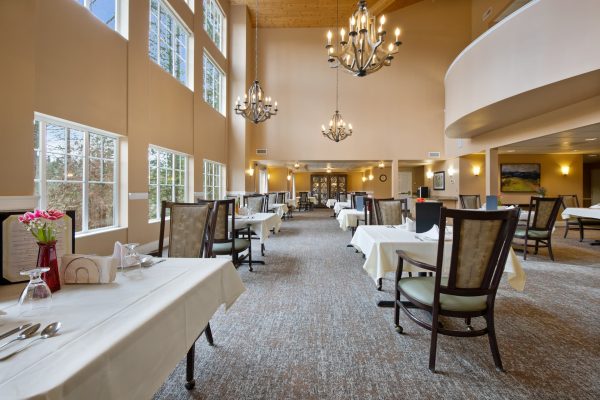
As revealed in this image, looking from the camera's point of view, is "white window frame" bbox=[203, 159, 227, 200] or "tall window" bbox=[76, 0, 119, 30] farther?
"white window frame" bbox=[203, 159, 227, 200]

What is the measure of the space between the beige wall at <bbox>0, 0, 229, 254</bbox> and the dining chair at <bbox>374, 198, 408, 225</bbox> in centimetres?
379

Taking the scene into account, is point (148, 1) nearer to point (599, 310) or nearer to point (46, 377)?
point (46, 377)

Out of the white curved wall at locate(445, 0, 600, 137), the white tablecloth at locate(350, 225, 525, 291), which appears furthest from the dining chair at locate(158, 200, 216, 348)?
the white curved wall at locate(445, 0, 600, 137)

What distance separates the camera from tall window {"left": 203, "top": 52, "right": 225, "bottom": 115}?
25.2 feet

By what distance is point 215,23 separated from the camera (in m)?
8.37

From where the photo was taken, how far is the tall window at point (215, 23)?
7.60 meters

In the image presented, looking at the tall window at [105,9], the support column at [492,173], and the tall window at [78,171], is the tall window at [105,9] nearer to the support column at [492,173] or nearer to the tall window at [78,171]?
the tall window at [78,171]

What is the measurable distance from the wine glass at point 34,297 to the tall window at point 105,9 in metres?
4.13

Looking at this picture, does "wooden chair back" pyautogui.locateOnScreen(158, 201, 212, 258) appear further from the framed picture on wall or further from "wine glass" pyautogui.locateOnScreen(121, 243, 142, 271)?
the framed picture on wall

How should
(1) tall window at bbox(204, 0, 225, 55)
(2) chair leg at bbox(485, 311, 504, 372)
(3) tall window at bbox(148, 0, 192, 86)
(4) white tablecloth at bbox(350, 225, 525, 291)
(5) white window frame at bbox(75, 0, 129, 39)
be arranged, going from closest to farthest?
(2) chair leg at bbox(485, 311, 504, 372)
(4) white tablecloth at bbox(350, 225, 525, 291)
(5) white window frame at bbox(75, 0, 129, 39)
(3) tall window at bbox(148, 0, 192, 86)
(1) tall window at bbox(204, 0, 225, 55)

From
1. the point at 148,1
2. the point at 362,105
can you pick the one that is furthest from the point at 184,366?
the point at 362,105

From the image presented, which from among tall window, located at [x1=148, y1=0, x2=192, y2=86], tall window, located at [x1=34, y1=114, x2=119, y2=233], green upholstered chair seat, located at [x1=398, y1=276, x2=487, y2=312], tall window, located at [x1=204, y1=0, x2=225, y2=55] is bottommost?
green upholstered chair seat, located at [x1=398, y1=276, x2=487, y2=312]

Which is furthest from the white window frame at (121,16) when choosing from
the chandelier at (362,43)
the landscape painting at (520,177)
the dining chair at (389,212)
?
the landscape painting at (520,177)

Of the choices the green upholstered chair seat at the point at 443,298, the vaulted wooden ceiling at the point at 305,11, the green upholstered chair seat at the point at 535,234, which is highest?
the vaulted wooden ceiling at the point at 305,11
